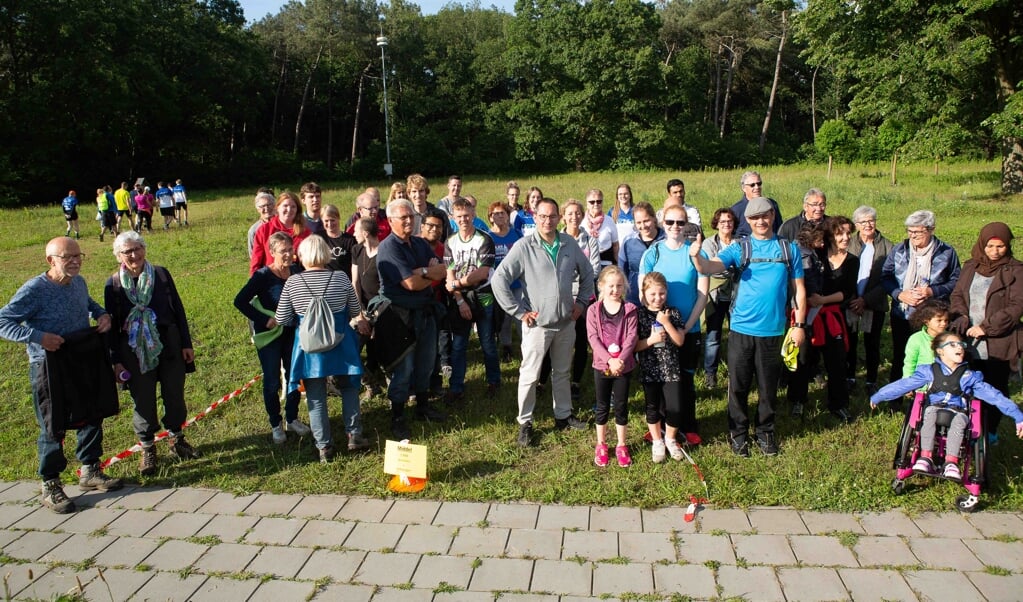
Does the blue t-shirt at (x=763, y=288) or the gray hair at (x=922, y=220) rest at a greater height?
the gray hair at (x=922, y=220)

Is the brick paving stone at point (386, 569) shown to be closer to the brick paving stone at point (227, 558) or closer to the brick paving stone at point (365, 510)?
the brick paving stone at point (365, 510)

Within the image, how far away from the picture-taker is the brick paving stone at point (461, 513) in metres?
4.18

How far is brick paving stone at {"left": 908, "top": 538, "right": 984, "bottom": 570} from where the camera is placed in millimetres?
3561

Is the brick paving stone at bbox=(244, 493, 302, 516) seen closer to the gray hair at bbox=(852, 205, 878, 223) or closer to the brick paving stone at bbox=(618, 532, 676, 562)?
the brick paving stone at bbox=(618, 532, 676, 562)

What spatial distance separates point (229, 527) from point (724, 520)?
2990 millimetres

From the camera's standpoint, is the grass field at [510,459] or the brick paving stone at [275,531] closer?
the brick paving stone at [275,531]

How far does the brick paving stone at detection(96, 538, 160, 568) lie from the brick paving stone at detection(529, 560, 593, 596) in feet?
7.37

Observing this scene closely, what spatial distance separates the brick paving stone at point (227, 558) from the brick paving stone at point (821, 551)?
3010 millimetres

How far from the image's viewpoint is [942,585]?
339 centimetres

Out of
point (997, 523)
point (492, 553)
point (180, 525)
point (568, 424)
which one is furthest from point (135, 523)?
point (997, 523)

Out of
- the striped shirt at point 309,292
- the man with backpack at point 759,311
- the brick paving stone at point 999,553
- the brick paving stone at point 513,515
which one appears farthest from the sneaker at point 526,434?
the brick paving stone at point 999,553

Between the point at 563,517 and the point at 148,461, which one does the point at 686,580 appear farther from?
the point at 148,461

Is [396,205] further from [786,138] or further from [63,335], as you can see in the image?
[786,138]

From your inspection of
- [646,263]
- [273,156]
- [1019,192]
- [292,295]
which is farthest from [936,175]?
[273,156]
